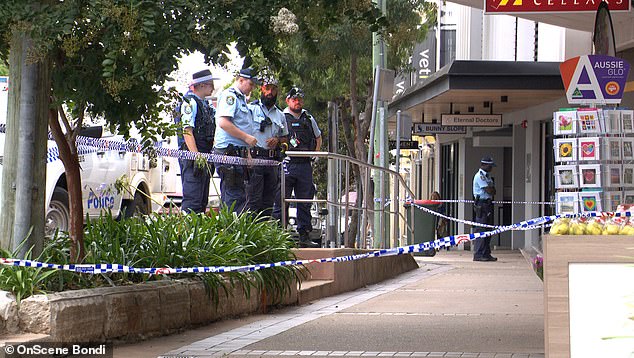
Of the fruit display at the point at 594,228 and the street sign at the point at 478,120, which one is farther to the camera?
the street sign at the point at 478,120

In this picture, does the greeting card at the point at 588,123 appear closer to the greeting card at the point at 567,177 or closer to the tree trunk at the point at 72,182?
the greeting card at the point at 567,177

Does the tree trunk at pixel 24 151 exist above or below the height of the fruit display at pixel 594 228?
above

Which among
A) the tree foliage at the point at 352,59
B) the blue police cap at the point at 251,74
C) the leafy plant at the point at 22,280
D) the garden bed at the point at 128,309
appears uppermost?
the tree foliage at the point at 352,59

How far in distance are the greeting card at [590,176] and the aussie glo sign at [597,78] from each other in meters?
0.77

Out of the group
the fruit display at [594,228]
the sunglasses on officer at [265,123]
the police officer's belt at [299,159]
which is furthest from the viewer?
the police officer's belt at [299,159]

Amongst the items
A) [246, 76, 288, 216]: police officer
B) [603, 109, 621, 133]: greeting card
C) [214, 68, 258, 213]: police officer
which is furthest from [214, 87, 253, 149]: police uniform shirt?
[603, 109, 621, 133]: greeting card

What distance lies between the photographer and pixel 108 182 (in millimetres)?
15336

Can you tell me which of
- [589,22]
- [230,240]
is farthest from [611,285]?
[589,22]

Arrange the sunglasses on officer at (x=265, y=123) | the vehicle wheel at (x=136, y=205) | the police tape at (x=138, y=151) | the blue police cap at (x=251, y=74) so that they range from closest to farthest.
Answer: the blue police cap at (x=251, y=74), the police tape at (x=138, y=151), the sunglasses on officer at (x=265, y=123), the vehicle wheel at (x=136, y=205)

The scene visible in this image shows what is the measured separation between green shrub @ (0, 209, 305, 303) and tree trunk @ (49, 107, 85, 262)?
11 cm

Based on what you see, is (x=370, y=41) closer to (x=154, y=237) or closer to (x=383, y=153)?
(x=383, y=153)

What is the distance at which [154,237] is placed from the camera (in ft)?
29.8

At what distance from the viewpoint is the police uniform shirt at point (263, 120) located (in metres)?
12.9

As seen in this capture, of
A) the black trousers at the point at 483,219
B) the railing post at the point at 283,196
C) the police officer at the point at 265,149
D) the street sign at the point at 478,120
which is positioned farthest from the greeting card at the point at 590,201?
the street sign at the point at 478,120
